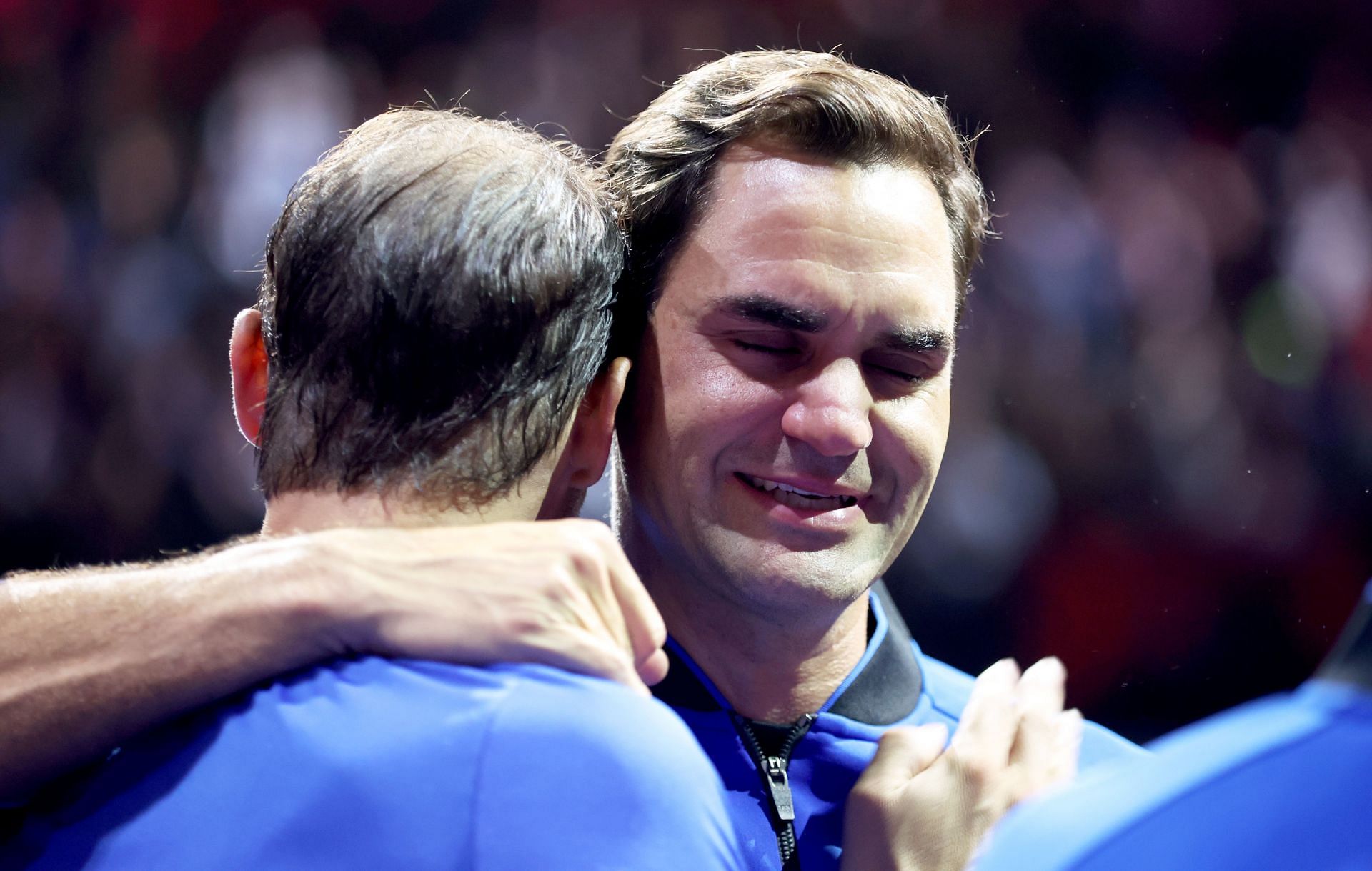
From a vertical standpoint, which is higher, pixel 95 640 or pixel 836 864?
pixel 95 640

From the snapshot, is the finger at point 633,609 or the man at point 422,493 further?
the finger at point 633,609

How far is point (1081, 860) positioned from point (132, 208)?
4.19 meters

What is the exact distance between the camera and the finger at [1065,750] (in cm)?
156

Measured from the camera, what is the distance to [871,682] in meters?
1.82

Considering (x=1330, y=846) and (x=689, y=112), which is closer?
(x=1330, y=846)

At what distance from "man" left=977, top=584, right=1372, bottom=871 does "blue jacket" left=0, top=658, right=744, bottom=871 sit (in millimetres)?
470

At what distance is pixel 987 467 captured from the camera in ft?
12.6

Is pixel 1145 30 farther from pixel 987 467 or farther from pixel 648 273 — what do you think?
pixel 648 273

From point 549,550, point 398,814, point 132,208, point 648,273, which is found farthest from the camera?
point 132,208

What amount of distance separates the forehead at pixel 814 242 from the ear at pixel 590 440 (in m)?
0.35

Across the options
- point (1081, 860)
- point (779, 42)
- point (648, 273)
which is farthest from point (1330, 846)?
point (779, 42)

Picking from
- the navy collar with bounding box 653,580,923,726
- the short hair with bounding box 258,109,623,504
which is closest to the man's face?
the navy collar with bounding box 653,580,923,726

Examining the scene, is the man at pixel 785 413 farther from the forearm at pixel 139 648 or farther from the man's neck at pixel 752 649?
the forearm at pixel 139 648

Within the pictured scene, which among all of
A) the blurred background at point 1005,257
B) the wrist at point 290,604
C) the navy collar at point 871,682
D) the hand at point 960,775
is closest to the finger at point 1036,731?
the hand at point 960,775
